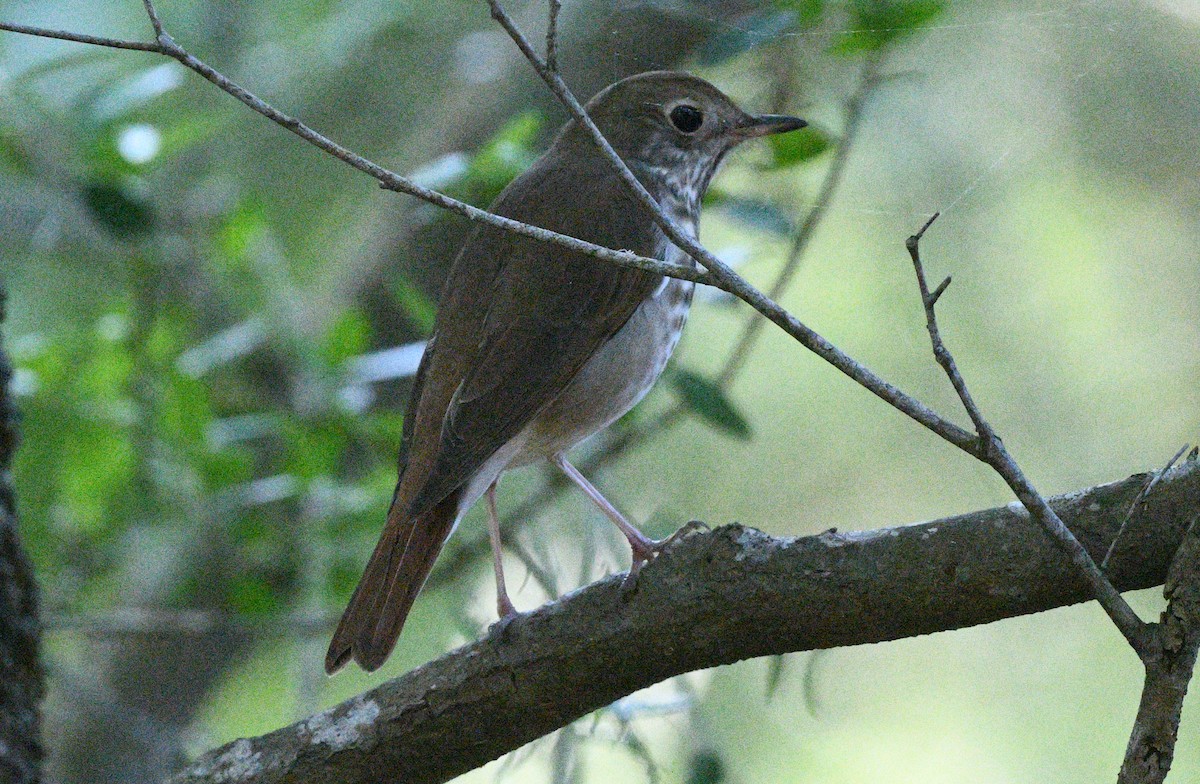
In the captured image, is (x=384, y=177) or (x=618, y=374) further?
(x=618, y=374)

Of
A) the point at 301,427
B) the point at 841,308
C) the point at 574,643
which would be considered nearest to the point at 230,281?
the point at 301,427

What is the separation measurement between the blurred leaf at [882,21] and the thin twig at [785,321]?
4.29 ft

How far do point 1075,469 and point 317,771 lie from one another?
9.51ft

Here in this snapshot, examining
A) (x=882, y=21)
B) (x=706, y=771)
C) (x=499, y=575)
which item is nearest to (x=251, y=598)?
(x=499, y=575)

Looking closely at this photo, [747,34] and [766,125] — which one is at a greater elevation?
[766,125]

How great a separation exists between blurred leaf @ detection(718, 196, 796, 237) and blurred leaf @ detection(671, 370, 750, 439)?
0.44 meters

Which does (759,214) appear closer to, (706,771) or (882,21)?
(882,21)

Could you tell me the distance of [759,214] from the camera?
354 centimetres

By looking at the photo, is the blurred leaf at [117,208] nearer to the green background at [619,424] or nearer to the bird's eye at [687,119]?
the green background at [619,424]

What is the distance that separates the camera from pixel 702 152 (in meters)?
3.68

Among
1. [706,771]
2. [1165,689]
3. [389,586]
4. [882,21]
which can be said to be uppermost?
[882,21]

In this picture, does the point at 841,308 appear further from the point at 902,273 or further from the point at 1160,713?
the point at 1160,713

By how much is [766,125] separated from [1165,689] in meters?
2.04

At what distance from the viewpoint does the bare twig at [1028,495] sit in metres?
1.80
